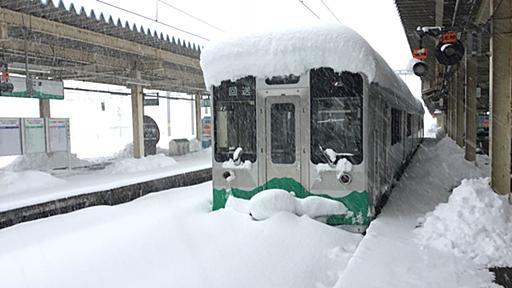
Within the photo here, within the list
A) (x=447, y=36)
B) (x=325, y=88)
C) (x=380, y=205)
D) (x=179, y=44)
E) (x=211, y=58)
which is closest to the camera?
(x=325, y=88)

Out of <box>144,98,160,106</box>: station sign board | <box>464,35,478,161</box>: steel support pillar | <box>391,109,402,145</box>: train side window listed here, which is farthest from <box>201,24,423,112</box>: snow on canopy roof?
<box>144,98,160,106</box>: station sign board

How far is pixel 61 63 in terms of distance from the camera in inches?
557

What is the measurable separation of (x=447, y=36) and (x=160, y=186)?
786cm

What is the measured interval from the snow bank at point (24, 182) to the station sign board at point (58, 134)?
4.54 ft

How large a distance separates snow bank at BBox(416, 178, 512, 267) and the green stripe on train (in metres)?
0.80

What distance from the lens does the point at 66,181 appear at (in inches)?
503

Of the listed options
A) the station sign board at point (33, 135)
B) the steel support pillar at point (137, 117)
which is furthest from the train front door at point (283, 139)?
the steel support pillar at point (137, 117)

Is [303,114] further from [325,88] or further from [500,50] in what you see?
[500,50]

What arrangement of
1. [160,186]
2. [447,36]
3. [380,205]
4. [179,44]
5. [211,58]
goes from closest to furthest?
[211,58]
[380,205]
[447,36]
[160,186]
[179,44]

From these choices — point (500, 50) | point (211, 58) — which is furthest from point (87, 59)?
point (500, 50)

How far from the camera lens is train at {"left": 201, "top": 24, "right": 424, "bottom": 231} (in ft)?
19.8

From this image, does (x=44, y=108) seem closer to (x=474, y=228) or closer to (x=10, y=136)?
(x=10, y=136)

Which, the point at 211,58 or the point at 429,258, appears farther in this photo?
the point at 211,58

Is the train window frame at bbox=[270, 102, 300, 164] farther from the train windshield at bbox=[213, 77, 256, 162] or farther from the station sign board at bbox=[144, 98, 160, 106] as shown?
the station sign board at bbox=[144, 98, 160, 106]
